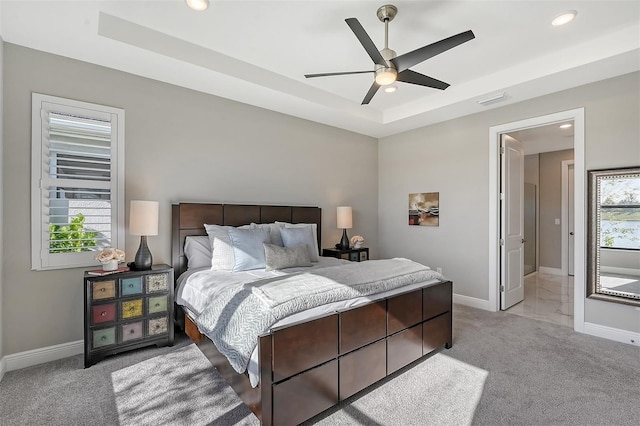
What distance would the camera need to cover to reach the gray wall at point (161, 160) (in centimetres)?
269

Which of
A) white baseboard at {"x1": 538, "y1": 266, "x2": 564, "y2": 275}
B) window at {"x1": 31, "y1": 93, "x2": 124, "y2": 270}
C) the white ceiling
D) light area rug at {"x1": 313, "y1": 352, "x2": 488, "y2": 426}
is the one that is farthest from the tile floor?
window at {"x1": 31, "y1": 93, "x2": 124, "y2": 270}

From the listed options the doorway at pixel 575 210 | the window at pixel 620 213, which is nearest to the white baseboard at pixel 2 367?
the doorway at pixel 575 210

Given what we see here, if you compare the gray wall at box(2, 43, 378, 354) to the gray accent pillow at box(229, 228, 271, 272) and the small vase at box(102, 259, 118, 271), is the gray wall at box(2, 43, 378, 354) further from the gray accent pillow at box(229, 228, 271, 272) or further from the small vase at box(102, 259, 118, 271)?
the gray accent pillow at box(229, 228, 271, 272)

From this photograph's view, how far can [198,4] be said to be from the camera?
2.42 meters

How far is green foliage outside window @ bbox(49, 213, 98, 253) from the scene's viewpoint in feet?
9.29

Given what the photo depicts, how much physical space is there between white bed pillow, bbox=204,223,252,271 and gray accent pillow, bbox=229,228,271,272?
5cm

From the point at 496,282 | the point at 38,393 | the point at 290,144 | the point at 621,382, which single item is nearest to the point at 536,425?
the point at 621,382

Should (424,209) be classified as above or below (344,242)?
above

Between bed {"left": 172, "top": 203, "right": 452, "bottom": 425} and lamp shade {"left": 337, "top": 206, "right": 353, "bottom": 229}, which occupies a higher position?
lamp shade {"left": 337, "top": 206, "right": 353, "bottom": 229}

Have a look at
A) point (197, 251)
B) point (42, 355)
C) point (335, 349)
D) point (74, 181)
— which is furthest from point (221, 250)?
point (42, 355)

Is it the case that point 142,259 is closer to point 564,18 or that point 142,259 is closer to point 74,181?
point 74,181

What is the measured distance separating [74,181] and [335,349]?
2843 millimetres

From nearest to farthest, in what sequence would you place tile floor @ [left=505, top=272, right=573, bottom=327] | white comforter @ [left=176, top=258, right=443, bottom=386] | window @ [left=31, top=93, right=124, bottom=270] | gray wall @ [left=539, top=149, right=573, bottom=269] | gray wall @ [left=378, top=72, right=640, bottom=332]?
white comforter @ [left=176, top=258, right=443, bottom=386] < window @ [left=31, top=93, right=124, bottom=270] < gray wall @ [left=378, top=72, right=640, bottom=332] < tile floor @ [left=505, top=272, right=573, bottom=327] < gray wall @ [left=539, top=149, right=573, bottom=269]

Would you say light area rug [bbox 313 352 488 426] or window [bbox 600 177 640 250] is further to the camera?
window [bbox 600 177 640 250]
